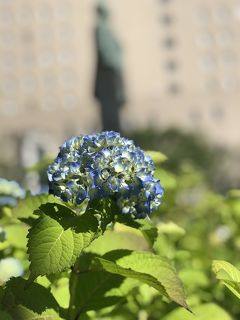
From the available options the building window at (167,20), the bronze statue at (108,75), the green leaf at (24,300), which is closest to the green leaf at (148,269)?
the green leaf at (24,300)

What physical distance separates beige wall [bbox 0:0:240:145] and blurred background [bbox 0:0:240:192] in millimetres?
82

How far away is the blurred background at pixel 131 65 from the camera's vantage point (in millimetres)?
50906

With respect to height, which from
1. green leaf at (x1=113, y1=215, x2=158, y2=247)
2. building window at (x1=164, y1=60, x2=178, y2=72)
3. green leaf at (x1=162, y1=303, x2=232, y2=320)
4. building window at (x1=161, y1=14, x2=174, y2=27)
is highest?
building window at (x1=161, y1=14, x2=174, y2=27)

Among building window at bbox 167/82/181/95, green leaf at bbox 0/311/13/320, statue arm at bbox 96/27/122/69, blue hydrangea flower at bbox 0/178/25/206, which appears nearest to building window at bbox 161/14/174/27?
building window at bbox 167/82/181/95

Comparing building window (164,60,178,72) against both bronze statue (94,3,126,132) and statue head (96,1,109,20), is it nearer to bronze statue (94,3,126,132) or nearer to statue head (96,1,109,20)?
bronze statue (94,3,126,132)

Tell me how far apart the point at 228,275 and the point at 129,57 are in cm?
5595

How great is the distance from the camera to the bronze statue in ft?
45.1

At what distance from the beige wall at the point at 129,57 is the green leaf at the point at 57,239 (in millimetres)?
50225

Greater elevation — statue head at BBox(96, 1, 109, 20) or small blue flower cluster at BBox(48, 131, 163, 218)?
statue head at BBox(96, 1, 109, 20)

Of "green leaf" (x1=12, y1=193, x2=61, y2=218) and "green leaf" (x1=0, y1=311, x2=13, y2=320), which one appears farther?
"green leaf" (x1=12, y1=193, x2=61, y2=218)

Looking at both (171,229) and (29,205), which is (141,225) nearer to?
(29,205)

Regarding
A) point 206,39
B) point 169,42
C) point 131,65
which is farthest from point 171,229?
point 206,39

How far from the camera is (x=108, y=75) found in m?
14.8

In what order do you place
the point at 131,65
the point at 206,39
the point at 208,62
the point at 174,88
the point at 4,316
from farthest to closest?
1. the point at 131,65
2. the point at 206,39
3. the point at 208,62
4. the point at 174,88
5. the point at 4,316
